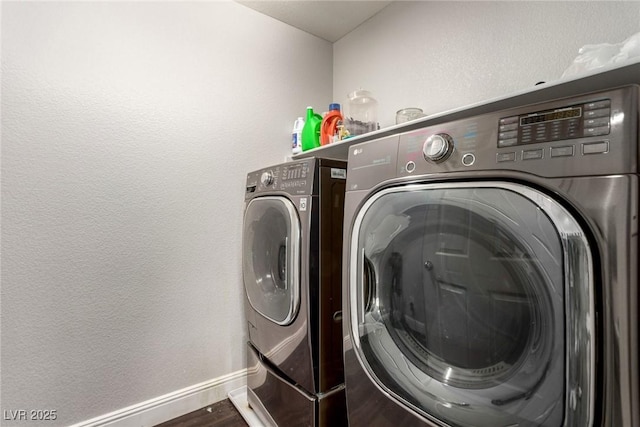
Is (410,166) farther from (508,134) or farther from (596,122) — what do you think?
(596,122)

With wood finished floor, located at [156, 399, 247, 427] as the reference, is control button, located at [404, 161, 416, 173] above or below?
above

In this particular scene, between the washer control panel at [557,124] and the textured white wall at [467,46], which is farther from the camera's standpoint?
the textured white wall at [467,46]

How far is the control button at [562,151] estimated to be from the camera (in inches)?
23.9

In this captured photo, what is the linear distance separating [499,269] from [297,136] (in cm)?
160

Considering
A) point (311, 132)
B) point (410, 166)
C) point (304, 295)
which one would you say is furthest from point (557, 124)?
point (311, 132)

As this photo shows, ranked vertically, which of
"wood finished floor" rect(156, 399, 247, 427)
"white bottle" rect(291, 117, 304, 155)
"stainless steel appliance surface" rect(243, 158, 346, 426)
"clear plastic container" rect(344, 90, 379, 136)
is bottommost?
"wood finished floor" rect(156, 399, 247, 427)

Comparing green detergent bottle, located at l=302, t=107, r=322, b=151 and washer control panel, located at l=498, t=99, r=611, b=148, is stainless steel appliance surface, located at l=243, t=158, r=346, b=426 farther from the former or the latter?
washer control panel, located at l=498, t=99, r=611, b=148

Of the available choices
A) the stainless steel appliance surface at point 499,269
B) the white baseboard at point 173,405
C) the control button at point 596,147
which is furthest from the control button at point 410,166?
the white baseboard at point 173,405

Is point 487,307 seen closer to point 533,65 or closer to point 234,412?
point 533,65

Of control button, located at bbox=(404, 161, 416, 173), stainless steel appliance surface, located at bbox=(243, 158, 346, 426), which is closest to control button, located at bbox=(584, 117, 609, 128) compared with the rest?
control button, located at bbox=(404, 161, 416, 173)

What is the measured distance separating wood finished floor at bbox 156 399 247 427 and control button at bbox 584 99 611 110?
6.49 ft

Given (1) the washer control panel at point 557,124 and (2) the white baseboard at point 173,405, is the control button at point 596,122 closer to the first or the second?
(1) the washer control panel at point 557,124

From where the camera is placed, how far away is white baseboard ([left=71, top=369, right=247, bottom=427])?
5.06 ft

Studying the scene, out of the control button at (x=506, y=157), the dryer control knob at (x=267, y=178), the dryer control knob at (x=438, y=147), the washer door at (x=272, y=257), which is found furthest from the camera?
the dryer control knob at (x=267, y=178)
